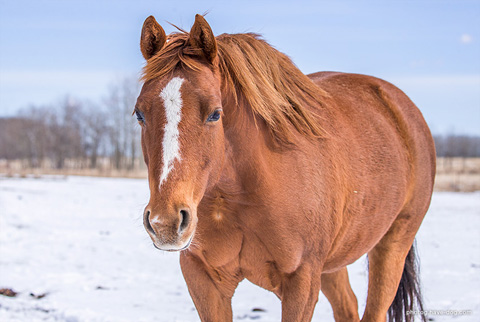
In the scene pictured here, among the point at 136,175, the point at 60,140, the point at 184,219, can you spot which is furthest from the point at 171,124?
the point at 60,140

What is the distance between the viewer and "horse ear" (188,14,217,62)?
78.2 inches

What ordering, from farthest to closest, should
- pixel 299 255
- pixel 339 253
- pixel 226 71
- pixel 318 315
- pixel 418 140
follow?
pixel 318 315 < pixel 418 140 < pixel 339 253 < pixel 299 255 < pixel 226 71

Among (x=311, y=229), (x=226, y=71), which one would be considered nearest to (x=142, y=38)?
(x=226, y=71)

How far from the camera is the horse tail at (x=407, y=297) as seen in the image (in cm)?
379

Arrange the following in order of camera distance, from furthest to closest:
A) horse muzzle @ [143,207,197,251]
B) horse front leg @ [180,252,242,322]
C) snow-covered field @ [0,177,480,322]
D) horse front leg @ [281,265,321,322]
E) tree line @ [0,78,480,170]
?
tree line @ [0,78,480,170] → snow-covered field @ [0,177,480,322] → horse front leg @ [180,252,242,322] → horse front leg @ [281,265,321,322] → horse muzzle @ [143,207,197,251]

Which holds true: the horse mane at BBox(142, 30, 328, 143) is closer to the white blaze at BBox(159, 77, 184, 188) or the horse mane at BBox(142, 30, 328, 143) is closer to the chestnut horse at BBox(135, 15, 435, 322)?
the chestnut horse at BBox(135, 15, 435, 322)

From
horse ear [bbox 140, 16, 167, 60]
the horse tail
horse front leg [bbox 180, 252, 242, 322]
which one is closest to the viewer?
horse ear [bbox 140, 16, 167, 60]

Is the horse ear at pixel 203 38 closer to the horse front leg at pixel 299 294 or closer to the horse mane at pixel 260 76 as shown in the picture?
the horse mane at pixel 260 76

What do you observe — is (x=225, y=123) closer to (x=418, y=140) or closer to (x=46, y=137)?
(x=418, y=140)

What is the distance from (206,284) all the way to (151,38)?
135cm

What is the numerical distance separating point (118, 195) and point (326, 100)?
11579 mm

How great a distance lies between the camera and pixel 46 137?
49.9 metres

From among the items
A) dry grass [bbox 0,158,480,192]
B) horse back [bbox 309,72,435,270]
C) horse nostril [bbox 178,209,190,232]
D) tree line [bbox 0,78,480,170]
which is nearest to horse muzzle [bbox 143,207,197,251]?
horse nostril [bbox 178,209,190,232]

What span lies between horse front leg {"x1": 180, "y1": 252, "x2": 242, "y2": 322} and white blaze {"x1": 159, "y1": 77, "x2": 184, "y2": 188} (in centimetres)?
85
